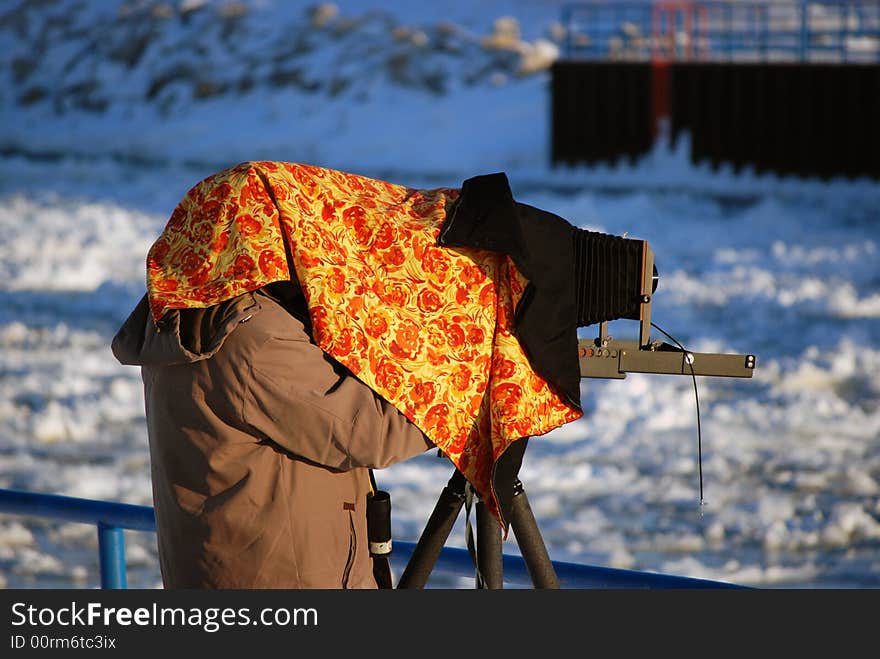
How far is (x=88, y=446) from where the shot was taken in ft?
26.8

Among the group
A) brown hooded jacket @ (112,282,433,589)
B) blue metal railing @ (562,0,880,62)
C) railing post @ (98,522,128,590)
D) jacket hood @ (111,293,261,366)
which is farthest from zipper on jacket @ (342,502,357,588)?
blue metal railing @ (562,0,880,62)

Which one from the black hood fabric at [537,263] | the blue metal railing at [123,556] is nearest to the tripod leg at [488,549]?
the blue metal railing at [123,556]

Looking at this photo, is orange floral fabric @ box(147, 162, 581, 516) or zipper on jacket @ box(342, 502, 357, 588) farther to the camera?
zipper on jacket @ box(342, 502, 357, 588)

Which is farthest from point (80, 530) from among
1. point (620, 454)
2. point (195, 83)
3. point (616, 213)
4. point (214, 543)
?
point (195, 83)

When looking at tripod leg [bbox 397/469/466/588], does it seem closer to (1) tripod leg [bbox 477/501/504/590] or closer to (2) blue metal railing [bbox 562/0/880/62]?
(1) tripod leg [bbox 477/501/504/590]

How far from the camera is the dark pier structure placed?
A: 1164 centimetres

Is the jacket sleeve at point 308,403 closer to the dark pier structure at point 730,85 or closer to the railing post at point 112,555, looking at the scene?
the railing post at point 112,555

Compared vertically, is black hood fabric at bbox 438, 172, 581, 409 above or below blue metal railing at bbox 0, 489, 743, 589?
above

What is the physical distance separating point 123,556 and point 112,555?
0.06 ft

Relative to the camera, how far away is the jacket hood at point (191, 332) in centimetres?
140

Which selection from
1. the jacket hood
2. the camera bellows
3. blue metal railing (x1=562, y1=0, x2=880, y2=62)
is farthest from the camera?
blue metal railing (x1=562, y1=0, x2=880, y2=62)

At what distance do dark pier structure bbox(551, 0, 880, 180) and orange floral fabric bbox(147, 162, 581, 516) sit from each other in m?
10.8

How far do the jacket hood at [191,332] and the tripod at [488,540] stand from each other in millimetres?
366

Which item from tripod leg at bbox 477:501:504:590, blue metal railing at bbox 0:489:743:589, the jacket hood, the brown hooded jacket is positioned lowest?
blue metal railing at bbox 0:489:743:589
